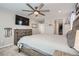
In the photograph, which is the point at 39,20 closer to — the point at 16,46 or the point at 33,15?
the point at 33,15

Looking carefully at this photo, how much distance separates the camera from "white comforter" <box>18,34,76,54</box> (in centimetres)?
97

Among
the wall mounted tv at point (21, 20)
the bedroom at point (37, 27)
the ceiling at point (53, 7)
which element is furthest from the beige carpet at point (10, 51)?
the ceiling at point (53, 7)

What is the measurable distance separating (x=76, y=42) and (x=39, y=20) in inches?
19.1

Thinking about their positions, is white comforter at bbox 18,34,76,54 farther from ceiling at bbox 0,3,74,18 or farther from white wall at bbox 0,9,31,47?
ceiling at bbox 0,3,74,18

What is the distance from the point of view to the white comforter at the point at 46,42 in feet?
3.17

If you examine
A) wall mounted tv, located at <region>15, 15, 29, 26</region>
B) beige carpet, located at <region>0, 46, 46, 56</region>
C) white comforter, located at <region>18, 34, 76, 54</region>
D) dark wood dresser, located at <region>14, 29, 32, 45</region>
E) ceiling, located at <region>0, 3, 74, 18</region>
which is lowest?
beige carpet, located at <region>0, 46, 46, 56</region>

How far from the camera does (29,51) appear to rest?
42.2 inches

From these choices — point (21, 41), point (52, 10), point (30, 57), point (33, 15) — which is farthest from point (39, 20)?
point (30, 57)

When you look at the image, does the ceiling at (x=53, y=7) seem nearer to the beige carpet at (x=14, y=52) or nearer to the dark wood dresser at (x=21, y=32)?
the dark wood dresser at (x=21, y=32)

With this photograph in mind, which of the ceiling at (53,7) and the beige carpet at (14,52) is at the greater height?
the ceiling at (53,7)

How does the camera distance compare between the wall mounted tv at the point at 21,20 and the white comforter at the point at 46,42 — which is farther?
the wall mounted tv at the point at 21,20

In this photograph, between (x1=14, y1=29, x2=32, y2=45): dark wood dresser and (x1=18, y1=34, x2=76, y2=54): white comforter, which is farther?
(x1=14, y1=29, x2=32, y2=45): dark wood dresser

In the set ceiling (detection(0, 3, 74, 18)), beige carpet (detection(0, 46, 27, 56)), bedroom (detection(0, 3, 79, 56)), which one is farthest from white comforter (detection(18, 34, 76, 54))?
ceiling (detection(0, 3, 74, 18))

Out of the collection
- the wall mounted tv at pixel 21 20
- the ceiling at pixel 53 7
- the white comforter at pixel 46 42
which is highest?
the ceiling at pixel 53 7
